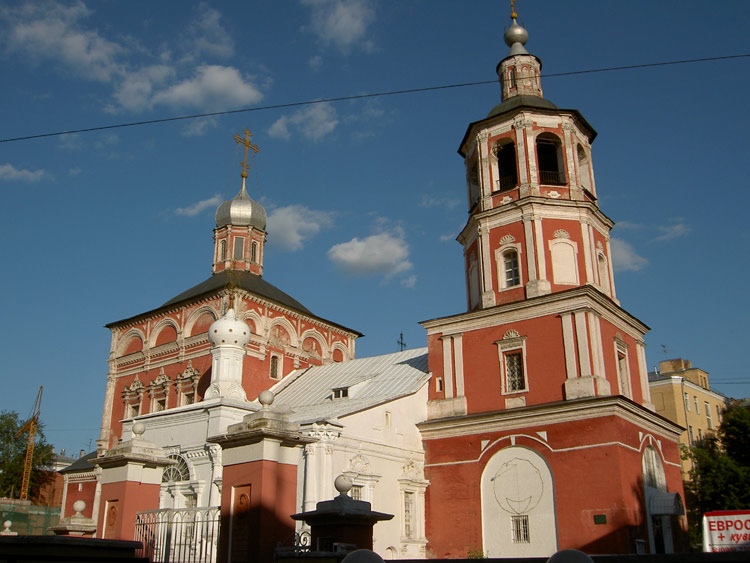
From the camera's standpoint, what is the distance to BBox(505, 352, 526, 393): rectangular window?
789 inches

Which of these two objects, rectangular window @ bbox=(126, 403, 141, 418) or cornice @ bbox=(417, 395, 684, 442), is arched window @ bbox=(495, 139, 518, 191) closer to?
cornice @ bbox=(417, 395, 684, 442)

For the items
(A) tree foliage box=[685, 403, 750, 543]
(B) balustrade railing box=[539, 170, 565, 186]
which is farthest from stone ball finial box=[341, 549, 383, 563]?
(A) tree foliage box=[685, 403, 750, 543]

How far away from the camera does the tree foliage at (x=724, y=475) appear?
2758 cm

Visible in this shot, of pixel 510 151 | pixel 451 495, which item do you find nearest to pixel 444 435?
pixel 451 495

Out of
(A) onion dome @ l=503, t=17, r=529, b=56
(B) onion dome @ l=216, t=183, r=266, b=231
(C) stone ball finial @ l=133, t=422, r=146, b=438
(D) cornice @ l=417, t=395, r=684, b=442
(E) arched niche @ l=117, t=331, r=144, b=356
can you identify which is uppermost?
(A) onion dome @ l=503, t=17, r=529, b=56

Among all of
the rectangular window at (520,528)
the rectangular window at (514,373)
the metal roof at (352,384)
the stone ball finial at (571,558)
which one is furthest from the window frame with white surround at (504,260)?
the stone ball finial at (571,558)

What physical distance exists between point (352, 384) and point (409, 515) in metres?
5.71

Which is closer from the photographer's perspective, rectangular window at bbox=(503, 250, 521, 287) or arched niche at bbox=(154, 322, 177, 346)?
rectangular window at bbox=(503, 250, 521, 287)

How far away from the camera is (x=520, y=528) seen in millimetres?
18578

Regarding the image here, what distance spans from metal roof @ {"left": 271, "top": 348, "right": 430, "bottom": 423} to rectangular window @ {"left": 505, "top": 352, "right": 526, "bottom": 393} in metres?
2.69

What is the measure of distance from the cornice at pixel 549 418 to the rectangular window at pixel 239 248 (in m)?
15.6

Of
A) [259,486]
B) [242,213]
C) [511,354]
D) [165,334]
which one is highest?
[242,213]

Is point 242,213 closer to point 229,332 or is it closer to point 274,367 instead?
point 274,367

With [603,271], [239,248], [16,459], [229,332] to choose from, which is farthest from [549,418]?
[16,459]
